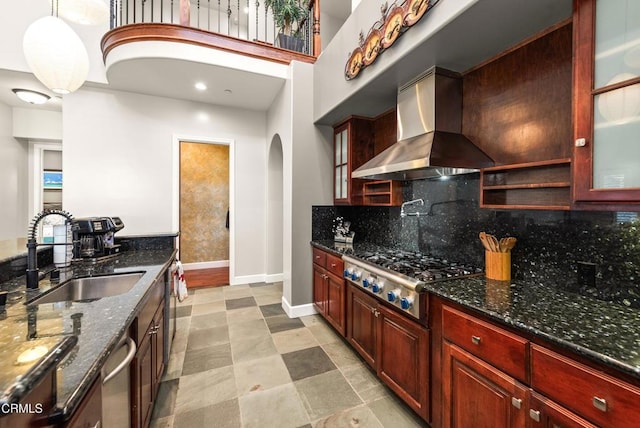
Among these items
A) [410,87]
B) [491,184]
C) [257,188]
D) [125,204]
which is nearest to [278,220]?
[257,188]

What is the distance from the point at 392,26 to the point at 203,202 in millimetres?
4934

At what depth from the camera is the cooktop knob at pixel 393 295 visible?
1766 millimetres

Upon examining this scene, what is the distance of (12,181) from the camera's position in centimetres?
412

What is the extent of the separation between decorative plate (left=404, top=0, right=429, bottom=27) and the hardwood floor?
432cm

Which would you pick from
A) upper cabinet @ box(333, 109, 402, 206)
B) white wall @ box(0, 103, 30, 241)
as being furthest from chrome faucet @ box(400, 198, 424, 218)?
white wall @ box(0, 103, 30, 241)

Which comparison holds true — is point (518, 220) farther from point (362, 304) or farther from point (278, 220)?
point (278, 220)

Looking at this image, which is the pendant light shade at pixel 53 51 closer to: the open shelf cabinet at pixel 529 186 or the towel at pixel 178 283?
the towel at pixel 178 283

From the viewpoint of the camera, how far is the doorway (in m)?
5.47

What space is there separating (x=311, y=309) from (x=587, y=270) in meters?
2.63

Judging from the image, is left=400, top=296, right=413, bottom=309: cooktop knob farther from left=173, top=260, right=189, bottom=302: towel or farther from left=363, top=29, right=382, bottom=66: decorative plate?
left=173, top=260, right=189, bottom=302: towel

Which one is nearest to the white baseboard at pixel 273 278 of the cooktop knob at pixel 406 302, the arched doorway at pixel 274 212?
the arched doorway at pixel 274 212

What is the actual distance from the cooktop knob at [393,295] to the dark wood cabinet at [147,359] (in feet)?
4.83

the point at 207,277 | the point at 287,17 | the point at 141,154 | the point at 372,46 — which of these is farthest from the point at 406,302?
the point at 207,277

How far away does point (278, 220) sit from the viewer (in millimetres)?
4633
